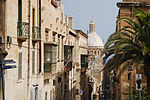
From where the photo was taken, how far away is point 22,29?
14.4 m

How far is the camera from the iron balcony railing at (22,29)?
14125 mm

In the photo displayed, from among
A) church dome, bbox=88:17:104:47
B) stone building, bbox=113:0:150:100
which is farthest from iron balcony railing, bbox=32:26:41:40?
church dome, bbox=88:17:104:47

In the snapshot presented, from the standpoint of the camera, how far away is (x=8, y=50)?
500 inches

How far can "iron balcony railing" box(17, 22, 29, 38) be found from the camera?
1412 cm

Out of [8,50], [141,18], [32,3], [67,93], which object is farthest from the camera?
[67,93]

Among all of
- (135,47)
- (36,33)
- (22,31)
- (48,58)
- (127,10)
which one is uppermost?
(127,10)

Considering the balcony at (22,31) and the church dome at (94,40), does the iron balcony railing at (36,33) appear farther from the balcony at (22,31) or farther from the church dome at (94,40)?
the church dome at (94,40)

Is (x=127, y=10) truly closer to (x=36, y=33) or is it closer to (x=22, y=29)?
(x=36, y=33)

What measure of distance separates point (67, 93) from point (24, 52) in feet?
53.4

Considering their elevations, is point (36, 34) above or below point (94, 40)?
below

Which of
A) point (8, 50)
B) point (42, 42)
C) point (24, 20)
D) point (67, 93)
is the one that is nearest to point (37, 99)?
point (42, 42)

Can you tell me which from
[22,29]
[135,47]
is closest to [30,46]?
[22,29]

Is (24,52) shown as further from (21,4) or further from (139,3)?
(139,3)

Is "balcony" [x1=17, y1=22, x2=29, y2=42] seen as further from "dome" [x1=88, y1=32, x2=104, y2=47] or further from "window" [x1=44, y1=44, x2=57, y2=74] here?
"dome" [x1=88, y1=32, x2=104, y2=47]
